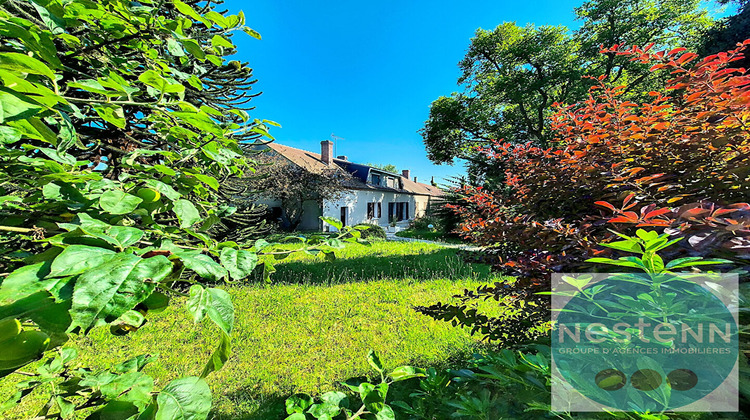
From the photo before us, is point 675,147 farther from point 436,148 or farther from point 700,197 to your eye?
point 436,148

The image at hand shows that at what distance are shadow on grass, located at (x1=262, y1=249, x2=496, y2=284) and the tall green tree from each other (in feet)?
13.2

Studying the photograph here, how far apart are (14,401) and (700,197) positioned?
2.78m

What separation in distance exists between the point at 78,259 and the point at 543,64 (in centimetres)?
1642

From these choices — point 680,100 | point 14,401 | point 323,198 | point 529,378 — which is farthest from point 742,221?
point 323,198

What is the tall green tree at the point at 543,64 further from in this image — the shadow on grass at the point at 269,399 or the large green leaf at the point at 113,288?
the large green leaf at the point at 113,288

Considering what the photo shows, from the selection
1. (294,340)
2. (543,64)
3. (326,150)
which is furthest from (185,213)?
(326,150)

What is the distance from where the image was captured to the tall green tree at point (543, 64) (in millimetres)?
11438

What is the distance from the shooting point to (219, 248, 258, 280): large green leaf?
0.60 metres

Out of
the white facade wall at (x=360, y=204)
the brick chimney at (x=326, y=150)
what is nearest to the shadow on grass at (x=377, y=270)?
the white facade wall at (x=360, y=204)

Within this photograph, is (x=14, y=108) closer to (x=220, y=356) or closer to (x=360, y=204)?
(x=220, y=356)

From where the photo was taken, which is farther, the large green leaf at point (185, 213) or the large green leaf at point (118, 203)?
the large green leaf at point (185, 213)

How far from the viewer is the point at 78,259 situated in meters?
0.44

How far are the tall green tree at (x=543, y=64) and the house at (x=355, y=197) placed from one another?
5.30m

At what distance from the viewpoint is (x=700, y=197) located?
3.99 feet
